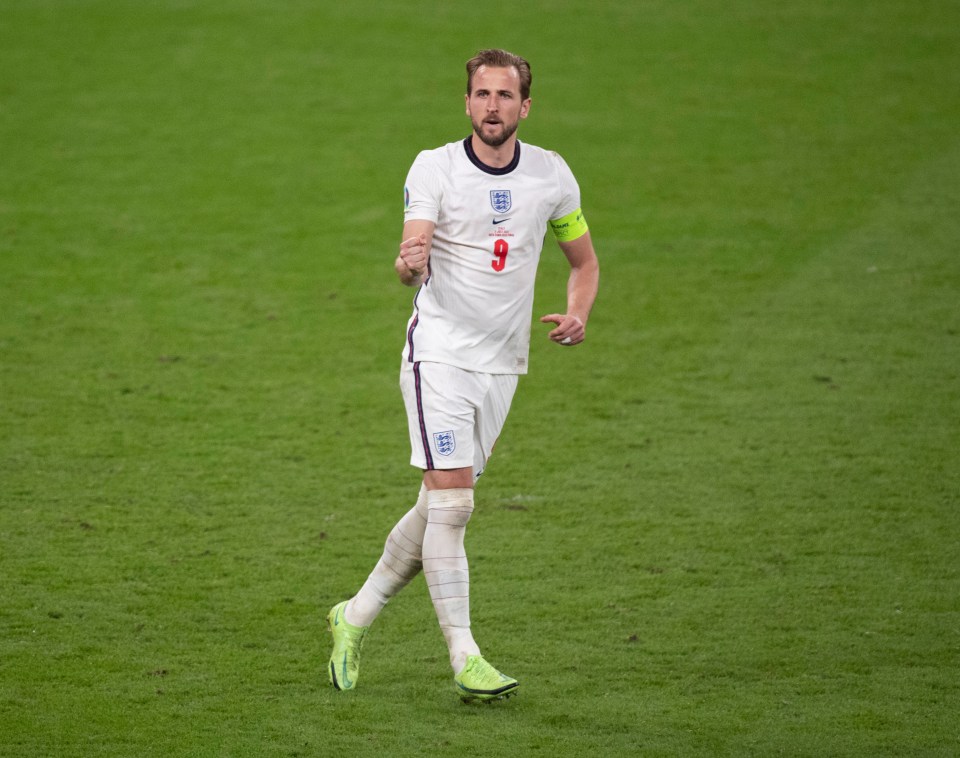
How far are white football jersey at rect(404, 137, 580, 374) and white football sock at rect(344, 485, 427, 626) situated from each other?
1.61 feet

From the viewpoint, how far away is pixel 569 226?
14.3ft

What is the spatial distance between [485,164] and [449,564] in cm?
123

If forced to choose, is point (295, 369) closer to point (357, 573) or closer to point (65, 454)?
point (65, 454)

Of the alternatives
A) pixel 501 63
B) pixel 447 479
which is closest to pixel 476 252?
pixel 501 63

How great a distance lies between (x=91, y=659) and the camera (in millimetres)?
4348

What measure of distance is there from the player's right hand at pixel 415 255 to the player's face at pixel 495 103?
0.45 metres

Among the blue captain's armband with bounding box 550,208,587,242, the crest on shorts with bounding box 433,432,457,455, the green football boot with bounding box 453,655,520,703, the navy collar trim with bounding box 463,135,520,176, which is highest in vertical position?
the navy collar trim with bounding box 463,135,520,176

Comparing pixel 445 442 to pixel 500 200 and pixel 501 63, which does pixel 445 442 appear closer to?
pixel 500 200

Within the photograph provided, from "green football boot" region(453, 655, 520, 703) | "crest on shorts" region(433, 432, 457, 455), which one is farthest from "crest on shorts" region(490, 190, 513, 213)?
"green football boot" region(453, 655, 520, 703)

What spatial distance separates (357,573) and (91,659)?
1.13 m

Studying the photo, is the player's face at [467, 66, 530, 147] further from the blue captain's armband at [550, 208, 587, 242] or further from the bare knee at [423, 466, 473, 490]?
the bare knee at [423, 466, 473, 490]

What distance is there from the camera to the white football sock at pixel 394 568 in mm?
4301

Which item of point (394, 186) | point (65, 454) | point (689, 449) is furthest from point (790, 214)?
point (65, 454)

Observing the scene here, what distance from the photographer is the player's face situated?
409 cm
